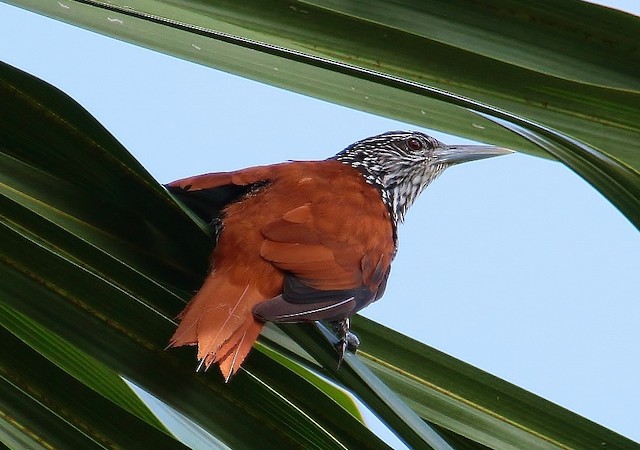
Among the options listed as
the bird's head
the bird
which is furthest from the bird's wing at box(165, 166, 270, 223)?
the bird's head

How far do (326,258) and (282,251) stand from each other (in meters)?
0.17

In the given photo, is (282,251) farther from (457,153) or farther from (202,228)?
(457,153)

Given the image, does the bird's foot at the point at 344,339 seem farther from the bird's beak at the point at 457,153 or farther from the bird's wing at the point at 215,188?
the bird's beak at the point at 457,153

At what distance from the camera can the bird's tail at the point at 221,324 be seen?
4.88 ft

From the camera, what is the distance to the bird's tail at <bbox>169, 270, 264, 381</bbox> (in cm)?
149

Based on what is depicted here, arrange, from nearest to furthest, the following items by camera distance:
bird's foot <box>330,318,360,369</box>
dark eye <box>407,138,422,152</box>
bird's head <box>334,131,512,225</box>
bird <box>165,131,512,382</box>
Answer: bird's foot <box>330,318,360,369</box> → bird <box>165,131,512,382</box> → bird's head <box>334,131,512,225</box> → dark eye <box>407,138,422,152</box>

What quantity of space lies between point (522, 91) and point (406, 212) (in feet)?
7.72

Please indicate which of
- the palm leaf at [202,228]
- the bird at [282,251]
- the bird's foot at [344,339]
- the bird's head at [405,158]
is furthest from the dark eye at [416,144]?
the palm leaf at [202,228]

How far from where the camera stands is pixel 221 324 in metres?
1.80

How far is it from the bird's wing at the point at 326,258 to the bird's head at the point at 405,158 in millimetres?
858

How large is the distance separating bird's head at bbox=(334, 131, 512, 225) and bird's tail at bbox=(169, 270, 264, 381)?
1661 millimetres

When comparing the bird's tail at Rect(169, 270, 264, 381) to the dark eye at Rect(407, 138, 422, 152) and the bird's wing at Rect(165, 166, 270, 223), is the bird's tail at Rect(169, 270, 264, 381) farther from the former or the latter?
the dark eye at Rect(407, 138, 422, 152)

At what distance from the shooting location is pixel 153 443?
1.29 meters

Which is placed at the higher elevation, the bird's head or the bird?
the bird's head
